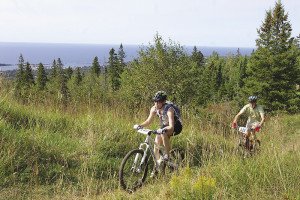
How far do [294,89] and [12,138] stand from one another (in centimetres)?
2934

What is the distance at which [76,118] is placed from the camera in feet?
30.5

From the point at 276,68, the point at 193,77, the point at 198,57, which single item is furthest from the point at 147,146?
the point at 198,57

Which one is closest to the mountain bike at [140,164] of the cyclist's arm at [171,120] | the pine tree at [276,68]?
the cyclist's arm at [171,120]

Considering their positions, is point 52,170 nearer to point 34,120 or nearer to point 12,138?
point 12,138

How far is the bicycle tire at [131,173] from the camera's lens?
6453 millimetres

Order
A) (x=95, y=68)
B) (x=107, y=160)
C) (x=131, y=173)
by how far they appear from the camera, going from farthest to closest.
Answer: (x=95, y=68) → (x=107, y=160) → (x=131, y=173)

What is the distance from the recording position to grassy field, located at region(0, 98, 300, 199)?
490 centimetres

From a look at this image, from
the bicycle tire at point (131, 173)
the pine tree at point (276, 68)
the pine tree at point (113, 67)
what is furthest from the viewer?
the pine tree at point (113, 67)

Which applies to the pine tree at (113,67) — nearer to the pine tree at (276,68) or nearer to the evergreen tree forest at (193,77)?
the evergreen tree forest at (193,77)

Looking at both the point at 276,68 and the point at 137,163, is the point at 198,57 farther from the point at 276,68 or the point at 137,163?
the point at 137,163

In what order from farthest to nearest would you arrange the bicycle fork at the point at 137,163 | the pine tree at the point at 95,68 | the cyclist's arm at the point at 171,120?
the pine tree at the point at 95,68 → the cyclist's arm at the point at 171,120 → the bicycle fork at the point at 137,163

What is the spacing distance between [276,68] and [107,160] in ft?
88.6

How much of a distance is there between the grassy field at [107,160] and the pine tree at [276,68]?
22.9 metres

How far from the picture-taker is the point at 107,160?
754 cm
